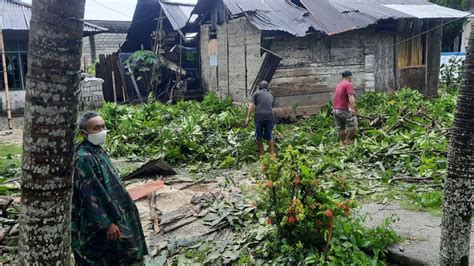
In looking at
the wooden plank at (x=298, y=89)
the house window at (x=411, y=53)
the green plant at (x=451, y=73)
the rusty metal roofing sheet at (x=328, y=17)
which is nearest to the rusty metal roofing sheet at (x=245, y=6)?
the rusty metal roofing sheet at (x=328, y=17)

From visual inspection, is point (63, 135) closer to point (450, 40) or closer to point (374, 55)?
point (374, 55)

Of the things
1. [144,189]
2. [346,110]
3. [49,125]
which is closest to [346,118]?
[346,110]

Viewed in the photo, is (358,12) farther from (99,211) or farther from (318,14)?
(99,211)

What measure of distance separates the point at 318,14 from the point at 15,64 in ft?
36.1

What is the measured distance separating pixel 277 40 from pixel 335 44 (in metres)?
2.07

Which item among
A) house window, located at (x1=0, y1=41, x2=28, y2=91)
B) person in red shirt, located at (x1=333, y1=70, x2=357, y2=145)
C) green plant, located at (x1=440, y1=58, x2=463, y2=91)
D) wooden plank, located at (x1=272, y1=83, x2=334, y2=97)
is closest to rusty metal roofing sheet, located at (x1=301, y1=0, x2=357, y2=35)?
wooden plank, located at (x1=272, y1=83, x2=334, y2=97)

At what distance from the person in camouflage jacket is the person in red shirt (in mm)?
6001

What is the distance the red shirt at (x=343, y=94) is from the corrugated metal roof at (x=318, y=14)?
308cm

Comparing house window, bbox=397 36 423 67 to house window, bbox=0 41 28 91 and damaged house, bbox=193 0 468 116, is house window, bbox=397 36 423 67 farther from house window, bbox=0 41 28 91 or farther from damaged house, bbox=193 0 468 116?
house window, bbox=0 41 28 91

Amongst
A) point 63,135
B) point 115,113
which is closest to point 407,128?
point 115,113

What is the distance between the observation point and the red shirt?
8552mm

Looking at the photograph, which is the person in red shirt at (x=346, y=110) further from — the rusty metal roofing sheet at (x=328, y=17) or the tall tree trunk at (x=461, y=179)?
the tall tree trunk at (x=461, y=179)

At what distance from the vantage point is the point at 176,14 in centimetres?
1714

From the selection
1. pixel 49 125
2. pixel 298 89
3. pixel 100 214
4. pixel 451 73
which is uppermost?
pixel 451 73
